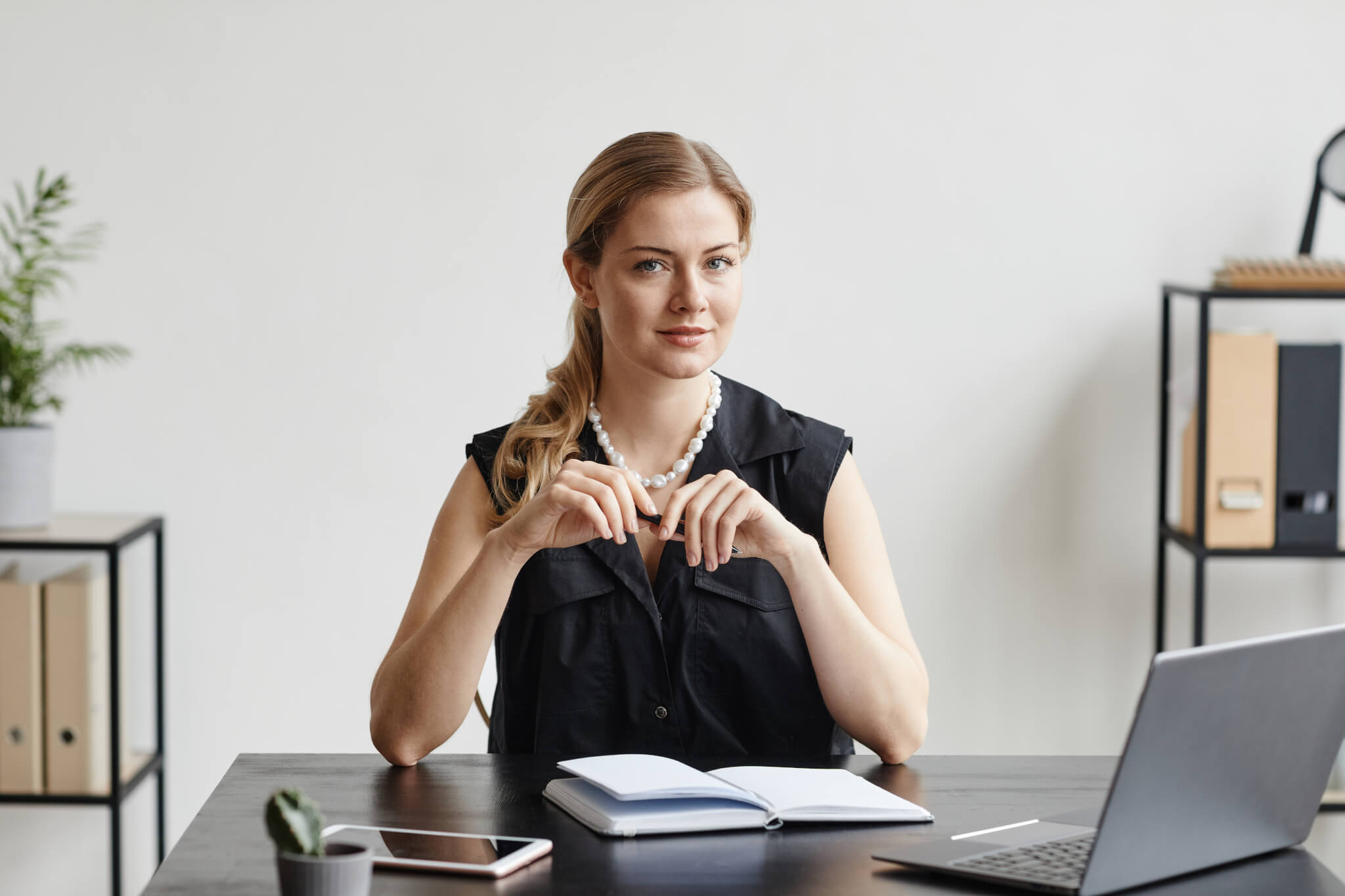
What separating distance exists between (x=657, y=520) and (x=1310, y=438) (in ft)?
4.52

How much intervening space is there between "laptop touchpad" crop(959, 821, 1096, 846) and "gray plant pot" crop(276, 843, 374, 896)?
50 centimetres

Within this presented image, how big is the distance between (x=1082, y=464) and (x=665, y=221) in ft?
4.47

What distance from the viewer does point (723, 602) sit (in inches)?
63.2

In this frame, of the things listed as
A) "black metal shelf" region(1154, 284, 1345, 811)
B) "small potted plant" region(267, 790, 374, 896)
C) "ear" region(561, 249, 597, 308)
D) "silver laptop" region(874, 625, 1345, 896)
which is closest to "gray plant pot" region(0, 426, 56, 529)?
"ear" region(561, 249, 597, 308)

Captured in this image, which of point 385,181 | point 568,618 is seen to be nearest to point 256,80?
point 385,181

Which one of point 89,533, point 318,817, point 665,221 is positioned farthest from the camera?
point 89,533

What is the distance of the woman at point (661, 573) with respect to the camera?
57.5 inches

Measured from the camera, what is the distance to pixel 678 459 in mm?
1696

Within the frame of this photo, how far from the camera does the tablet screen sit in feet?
3.33

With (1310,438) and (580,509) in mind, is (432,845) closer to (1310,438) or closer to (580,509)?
(580,509)

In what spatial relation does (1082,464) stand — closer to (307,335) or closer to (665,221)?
(665,221)

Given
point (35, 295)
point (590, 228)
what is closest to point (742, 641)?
point (590, 228)

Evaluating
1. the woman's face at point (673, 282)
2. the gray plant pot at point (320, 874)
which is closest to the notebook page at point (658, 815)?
the gray plant pot at point (320, 874)

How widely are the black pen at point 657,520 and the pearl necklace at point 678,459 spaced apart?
4 centimetres
